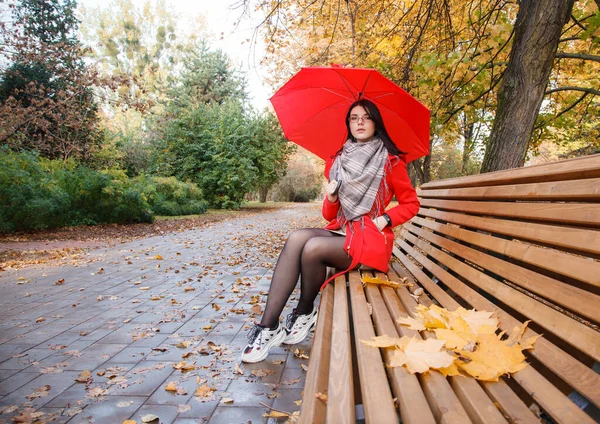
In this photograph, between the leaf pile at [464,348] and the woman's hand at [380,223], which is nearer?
the leaf pile at [464,348]

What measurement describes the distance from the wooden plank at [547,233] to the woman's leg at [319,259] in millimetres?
858

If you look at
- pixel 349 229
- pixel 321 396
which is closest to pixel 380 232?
pixel 349 229

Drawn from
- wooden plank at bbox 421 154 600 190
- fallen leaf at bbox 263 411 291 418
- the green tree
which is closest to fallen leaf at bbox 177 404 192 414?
fallen leaf at bbox 263 411 291 418

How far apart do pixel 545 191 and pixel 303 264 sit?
1556 mm

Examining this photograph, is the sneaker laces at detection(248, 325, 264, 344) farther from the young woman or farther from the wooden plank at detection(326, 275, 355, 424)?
the wooden plank at detection(326, 275, 355, 424)

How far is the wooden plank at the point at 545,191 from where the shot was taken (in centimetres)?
128

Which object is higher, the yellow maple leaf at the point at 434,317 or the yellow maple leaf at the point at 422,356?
the yellow maple leaf at the point at 434,317

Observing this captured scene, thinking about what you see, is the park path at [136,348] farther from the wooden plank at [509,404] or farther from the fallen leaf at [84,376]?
the wooden plank at [509,404]

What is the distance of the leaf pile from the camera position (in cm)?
133

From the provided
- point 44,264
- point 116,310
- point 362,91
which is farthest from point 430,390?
point 44,264

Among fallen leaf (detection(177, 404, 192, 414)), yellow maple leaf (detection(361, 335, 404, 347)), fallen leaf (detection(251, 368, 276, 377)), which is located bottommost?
fallen leaf (detection(177, 404, 192, 414))

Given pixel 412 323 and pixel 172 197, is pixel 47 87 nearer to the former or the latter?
pixel 172 197

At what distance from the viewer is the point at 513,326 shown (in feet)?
4.95

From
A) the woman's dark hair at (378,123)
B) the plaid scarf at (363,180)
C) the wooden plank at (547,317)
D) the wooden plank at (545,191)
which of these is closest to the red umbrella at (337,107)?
the woman's dark hair at (378,123)
